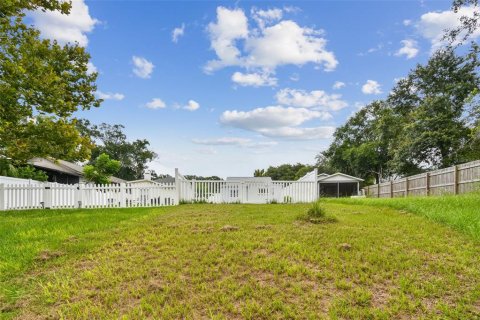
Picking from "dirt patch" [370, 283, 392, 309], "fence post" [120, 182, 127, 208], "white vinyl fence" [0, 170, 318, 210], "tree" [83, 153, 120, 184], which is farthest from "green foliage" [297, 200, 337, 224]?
"tree" [83, 153, 120, 184]

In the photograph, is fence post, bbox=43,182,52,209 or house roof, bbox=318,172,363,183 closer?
fence post, bbox=43,182,52,209

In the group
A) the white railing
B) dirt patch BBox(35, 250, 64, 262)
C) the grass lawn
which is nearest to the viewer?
the grass lawn

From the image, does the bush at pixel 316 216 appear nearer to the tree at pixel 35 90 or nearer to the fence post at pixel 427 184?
the tree at pixel 35 90

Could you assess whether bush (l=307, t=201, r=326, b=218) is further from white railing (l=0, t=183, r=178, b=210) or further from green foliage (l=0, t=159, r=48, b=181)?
green foliage (l=0, t=159, r=48, b=181)

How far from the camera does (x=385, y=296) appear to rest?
332 cm

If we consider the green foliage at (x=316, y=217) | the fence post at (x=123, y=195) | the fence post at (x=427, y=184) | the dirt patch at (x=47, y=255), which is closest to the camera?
the dirt patch at (x=47, y=255)

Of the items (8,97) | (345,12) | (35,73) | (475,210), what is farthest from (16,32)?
(475,210)

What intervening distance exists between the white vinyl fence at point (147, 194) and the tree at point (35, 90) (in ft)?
6.73

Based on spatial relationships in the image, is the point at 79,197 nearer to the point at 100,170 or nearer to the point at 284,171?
the point at 100,170

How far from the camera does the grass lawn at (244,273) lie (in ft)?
10.3

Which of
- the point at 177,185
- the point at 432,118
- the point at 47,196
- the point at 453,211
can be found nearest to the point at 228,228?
the point at 453,211

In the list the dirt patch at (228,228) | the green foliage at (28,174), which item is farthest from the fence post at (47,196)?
the dirt patch at (228,228)

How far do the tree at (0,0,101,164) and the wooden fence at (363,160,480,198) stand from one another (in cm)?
1332

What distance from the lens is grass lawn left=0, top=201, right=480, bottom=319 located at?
3145 millimetres
